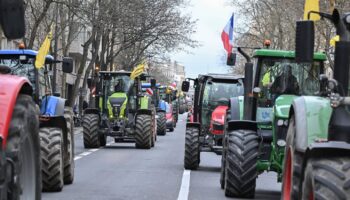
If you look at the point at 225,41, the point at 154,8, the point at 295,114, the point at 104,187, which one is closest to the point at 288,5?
the point at 154,8

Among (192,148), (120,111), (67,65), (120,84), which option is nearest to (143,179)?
(192,148)

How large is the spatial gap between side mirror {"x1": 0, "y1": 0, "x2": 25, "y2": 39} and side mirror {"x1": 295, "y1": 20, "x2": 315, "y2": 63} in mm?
2376

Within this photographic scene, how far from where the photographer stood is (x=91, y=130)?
25.0m

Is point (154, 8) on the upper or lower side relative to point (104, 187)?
upper

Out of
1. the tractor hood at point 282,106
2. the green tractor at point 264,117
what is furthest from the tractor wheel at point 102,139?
the tractor hood at point 282,106

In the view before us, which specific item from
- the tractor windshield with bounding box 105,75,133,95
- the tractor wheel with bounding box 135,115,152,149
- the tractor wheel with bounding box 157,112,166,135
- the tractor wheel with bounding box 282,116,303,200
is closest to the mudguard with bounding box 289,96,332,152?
the tractor wheel with bounding box 282,116,303,200

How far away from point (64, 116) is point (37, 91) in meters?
0.63

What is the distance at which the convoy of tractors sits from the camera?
21.0 feet

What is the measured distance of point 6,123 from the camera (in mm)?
6207

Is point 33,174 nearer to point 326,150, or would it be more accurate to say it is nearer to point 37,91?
point 326,150

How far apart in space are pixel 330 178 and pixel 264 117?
23.0 feet

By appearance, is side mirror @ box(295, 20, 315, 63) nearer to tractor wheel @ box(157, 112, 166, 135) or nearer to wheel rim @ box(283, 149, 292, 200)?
wheel rim @ box(283, 149, 292, 200)

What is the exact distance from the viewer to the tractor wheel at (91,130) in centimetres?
2489

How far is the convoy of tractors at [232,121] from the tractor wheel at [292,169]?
11 mm
